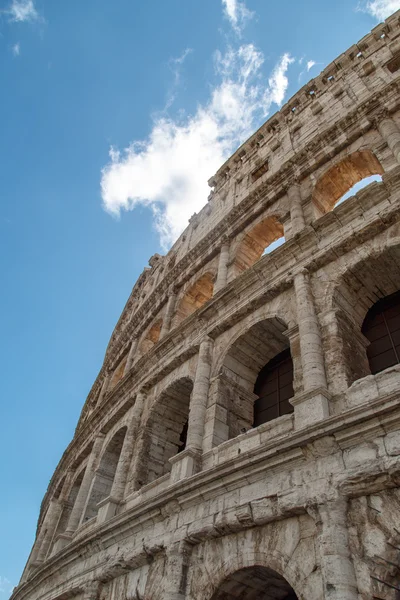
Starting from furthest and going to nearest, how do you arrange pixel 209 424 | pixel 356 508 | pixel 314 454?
pixel 209 424 < pixel 314 454 < pixel 356 508

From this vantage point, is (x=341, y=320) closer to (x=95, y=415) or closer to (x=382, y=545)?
(x=382, y=545)

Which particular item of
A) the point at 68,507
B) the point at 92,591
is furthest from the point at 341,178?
the point at 68,507

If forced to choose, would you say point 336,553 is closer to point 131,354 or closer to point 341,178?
point 341,178

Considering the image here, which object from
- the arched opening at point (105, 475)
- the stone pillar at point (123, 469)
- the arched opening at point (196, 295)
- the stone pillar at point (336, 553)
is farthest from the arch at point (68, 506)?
the stone pillar at point (336, 553)

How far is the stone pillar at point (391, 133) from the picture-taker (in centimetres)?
937

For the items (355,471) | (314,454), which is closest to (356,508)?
(355,471)

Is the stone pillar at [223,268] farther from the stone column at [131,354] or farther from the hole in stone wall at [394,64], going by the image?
the hole in stone wall at [394,64]

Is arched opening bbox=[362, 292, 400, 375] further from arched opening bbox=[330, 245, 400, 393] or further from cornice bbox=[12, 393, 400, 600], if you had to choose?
cornice bbox=[12, 393, 400, 600]

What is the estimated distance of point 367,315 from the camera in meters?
8.44

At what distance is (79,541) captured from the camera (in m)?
9.34

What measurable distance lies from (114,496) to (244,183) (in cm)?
1044

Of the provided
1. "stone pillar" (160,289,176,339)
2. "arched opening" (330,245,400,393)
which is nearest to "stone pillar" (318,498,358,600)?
"arched opening" (330,245,400,393)

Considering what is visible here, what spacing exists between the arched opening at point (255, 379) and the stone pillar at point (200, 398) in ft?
0.72

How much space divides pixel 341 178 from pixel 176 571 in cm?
944
